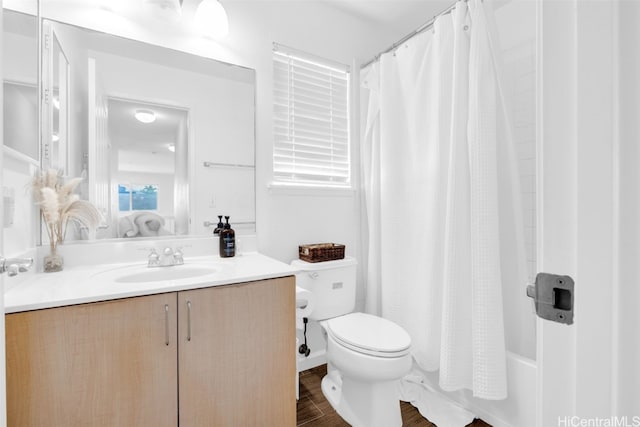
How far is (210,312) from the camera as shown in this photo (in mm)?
1112

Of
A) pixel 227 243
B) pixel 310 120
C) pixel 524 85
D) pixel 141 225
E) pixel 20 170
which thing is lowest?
pixel 227 243

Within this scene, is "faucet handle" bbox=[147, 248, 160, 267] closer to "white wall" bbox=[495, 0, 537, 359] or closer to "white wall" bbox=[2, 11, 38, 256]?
"white wall" bbox=[2, 11, 38, 256]

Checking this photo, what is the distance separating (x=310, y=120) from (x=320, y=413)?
1748mm

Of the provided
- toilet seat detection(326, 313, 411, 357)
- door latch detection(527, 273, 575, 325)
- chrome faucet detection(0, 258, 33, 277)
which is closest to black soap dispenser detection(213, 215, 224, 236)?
toilet seat detection(326, 313, 411, 357)

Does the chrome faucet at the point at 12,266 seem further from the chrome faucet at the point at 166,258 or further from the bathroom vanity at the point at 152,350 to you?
the chrome faucet at the point at 166,258

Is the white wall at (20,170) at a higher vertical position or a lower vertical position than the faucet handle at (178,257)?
higher

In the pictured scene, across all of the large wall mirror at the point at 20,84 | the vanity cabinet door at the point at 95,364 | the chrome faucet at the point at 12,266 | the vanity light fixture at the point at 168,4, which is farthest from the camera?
the vanity light fixture at the point at 168,4

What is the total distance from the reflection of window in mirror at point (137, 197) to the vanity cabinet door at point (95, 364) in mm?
662

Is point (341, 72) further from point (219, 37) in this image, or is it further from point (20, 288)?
point (20, 288)

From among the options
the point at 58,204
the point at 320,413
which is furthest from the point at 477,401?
the point at 58,204

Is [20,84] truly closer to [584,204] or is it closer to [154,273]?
[154,273]

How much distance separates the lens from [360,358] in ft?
4.31

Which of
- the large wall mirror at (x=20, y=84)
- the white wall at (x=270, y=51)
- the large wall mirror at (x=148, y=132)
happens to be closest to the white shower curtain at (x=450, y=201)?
the white wall at (x=270, y=51)

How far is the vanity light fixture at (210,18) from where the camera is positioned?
1.52 m
